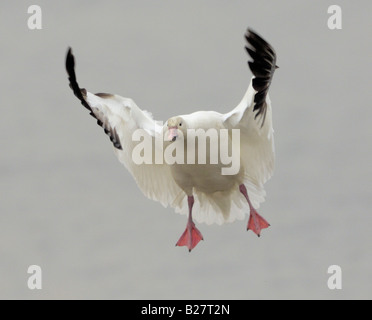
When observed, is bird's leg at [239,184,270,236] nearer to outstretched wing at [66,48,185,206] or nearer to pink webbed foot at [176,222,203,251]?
pink webbed foot at [176,222,203,251]

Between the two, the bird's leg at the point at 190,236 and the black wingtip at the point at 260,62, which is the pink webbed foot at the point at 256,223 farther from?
the black wingtip at the point at 260,62

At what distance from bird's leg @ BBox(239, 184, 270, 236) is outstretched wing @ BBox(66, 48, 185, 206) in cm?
100

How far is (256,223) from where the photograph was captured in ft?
60.3

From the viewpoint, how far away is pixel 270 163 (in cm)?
1819

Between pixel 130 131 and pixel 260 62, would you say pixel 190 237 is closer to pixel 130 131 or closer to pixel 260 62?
pixel 130 131

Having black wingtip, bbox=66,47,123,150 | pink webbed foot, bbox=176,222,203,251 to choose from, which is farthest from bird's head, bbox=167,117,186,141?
pink webbed foot, bbox=176,222,203,251

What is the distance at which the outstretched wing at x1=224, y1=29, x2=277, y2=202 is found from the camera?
1593 cm

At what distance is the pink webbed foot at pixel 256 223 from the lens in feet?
60.3

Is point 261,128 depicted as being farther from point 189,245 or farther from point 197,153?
point 189,245

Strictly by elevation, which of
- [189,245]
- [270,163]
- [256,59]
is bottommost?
[189,245]

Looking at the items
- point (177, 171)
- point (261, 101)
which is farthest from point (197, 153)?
point (261, 101)

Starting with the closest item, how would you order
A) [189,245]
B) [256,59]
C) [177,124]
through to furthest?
1. [256,59]
2. [177,124]
3. [189,245]

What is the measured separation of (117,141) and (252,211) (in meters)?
2.39

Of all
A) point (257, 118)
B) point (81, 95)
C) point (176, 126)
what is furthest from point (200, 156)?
point (81, 95)
